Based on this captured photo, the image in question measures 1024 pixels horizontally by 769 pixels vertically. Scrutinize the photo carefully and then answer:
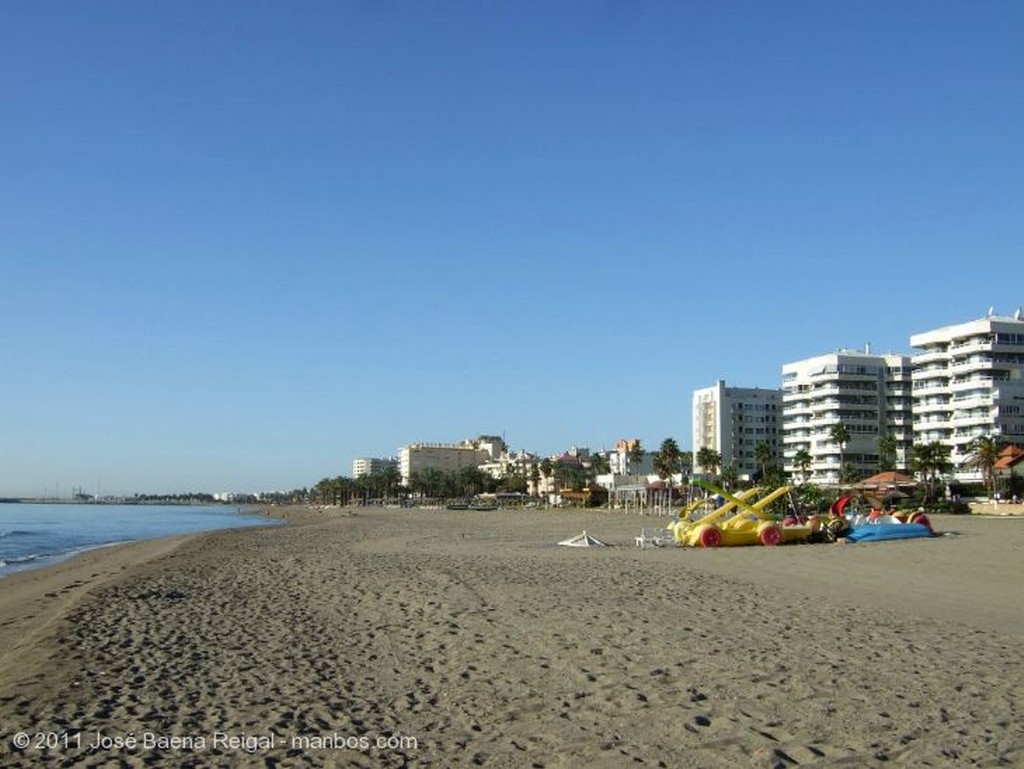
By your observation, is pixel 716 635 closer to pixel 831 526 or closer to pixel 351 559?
pixel 351 559

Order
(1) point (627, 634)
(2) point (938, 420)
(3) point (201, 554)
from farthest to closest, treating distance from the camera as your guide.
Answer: (2) point (938, 420) → (3) point (201, 554) → (1) point (627, 634)

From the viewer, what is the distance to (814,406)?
11312 centimetres

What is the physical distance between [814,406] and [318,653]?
110429 millimetres

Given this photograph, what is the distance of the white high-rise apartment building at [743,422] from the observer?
134375 millimetres

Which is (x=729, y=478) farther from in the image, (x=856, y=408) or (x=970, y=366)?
(x=970, y=366)

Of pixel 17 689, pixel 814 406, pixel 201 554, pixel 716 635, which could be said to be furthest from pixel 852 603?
pixel 814 406

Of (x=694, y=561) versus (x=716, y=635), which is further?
(x=694, y=561)

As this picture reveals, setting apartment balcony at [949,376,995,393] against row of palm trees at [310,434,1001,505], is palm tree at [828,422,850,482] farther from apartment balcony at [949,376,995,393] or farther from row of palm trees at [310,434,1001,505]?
apartment balcony at [949,376,995,393]

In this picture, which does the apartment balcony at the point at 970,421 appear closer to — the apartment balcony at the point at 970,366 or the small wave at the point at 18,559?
the apartment balcony at the point at 970,366

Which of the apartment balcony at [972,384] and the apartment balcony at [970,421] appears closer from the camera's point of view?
the apartment balcony at [970,421]

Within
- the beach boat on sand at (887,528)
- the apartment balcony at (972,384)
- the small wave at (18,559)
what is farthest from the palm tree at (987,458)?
the small wave at (18,559)

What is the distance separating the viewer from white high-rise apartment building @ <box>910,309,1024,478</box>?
91188 mm

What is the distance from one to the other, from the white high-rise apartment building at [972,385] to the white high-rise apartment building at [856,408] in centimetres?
894

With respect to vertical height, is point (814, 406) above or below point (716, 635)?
above
